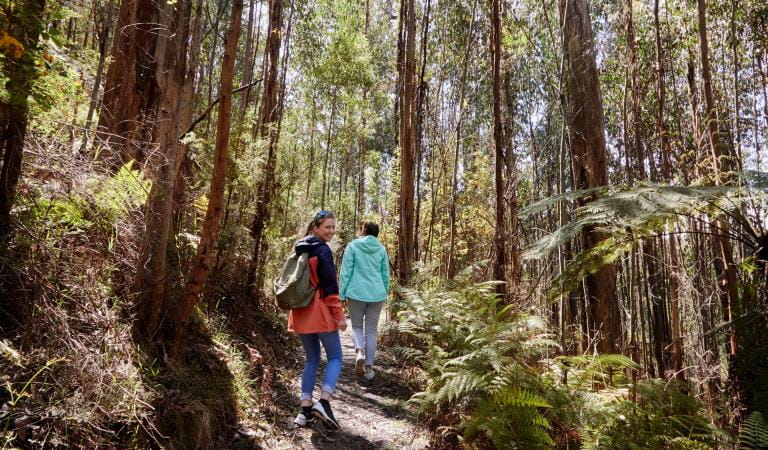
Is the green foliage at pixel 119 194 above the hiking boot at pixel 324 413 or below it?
above

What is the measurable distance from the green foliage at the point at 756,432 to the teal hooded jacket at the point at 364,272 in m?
3.61

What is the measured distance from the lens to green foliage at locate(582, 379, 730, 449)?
288 centimetres

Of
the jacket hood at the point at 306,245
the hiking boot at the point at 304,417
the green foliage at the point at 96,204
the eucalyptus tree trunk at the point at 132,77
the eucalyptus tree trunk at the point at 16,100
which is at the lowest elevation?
the hiking boot at the point at 304,417

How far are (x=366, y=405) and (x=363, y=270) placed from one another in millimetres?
1516

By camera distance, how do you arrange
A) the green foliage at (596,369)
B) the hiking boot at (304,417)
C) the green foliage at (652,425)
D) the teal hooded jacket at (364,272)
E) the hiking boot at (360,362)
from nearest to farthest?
the green foliage at (652,425)
the green foliage at (596,369)
the hiking boot at (304,417)
the teal hooded jacket at (364,272)
the hiking boot at (360,362)

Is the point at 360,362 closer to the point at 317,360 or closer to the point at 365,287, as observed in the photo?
the point at 365,287

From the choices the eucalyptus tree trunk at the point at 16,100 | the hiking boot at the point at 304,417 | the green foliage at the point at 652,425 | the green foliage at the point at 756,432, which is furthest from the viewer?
the hiking boot at the point at 304,417

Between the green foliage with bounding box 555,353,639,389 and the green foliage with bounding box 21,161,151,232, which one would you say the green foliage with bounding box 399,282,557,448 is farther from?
the green foliage with bounding box 21,161,151,232

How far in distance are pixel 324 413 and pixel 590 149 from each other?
412 centimetres

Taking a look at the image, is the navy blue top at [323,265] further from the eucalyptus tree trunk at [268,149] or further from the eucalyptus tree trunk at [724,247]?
the eucalyptus tree trunk at [268,149]

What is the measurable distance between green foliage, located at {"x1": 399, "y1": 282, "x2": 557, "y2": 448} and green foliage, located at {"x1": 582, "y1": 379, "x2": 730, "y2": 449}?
0.36m

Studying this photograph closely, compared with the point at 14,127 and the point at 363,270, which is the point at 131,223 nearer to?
the point at 14,127

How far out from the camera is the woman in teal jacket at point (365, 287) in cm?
541

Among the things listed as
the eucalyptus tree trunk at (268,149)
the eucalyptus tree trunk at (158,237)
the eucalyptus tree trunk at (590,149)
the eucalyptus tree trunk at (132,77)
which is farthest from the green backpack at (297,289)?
the eucalyptus tree trunk at (268,149)
